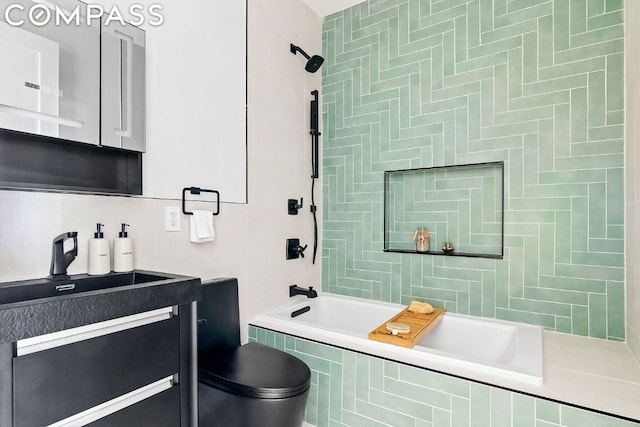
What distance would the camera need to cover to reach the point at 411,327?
1903 mm

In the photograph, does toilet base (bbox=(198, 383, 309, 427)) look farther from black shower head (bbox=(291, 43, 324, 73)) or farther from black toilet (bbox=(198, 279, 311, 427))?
black shower head (bbox=(291, 43, 324, 73))

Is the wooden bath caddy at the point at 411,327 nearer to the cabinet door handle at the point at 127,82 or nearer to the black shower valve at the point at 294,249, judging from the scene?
the black shower valve at the point at 294,249

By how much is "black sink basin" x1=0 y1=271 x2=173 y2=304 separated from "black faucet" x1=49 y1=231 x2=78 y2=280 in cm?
4

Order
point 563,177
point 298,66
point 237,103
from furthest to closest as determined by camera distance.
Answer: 1. point 298,66
2. point 237,103
3. point 563,177

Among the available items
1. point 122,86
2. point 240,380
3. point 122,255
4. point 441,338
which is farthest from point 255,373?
point 122,86

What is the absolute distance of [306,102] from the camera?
2764mm

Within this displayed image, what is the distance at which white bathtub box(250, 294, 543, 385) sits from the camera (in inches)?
58.7

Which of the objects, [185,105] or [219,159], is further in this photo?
[219,159]

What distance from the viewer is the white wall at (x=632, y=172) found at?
5.20 ft

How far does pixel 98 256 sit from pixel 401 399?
145 cm

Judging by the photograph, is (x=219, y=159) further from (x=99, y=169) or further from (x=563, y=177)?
(x=563, y=177)

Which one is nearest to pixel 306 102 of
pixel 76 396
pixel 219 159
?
pixel 219 159

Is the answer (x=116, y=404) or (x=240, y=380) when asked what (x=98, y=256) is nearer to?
(x=116, y=404)

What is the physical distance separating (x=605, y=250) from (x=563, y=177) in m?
0.45
